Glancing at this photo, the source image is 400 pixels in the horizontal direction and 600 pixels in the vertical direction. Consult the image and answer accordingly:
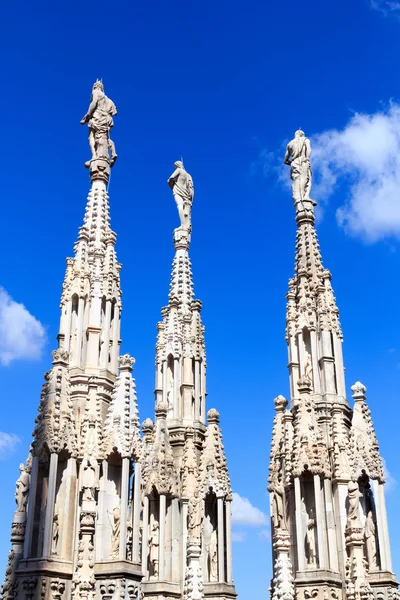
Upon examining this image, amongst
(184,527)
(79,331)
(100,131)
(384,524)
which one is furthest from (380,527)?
(100,131)

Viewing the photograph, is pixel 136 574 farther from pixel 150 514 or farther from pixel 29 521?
pixel 150 514

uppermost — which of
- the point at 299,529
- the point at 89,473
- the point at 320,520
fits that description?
the point at 89,473

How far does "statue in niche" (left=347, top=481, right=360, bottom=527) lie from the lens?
20.5m

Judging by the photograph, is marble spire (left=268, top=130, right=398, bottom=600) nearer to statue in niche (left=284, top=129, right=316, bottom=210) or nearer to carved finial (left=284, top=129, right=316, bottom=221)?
carved finial (left=284, top=129, right=316, bottom=221)

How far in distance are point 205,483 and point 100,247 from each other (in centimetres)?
874

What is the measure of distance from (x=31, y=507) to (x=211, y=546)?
912 centimetres

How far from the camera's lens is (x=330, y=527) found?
71.2ft

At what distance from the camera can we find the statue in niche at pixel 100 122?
2656 cm

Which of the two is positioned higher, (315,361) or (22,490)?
(315,361)

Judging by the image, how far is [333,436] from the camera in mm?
22938

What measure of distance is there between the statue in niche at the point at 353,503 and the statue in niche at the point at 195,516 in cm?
667

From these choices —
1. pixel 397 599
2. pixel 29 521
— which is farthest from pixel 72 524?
pixel 397 599

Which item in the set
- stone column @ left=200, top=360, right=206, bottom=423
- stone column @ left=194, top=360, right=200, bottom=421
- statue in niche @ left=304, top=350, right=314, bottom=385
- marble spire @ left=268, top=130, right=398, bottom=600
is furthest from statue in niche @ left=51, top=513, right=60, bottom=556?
stone column @ left=200, top=360, right=206, bottom=423

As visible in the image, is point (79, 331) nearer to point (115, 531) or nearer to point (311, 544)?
point (115, 531)
